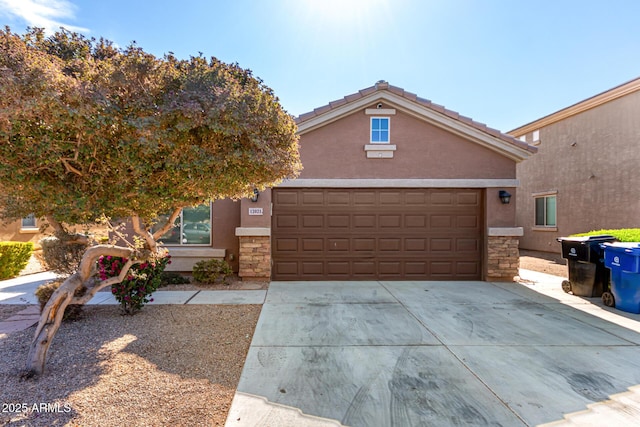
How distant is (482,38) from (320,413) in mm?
9744

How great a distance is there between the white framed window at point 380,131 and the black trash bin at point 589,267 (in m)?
5.10

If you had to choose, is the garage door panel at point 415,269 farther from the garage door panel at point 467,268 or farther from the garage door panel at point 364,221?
the garage door panel at point 364,221

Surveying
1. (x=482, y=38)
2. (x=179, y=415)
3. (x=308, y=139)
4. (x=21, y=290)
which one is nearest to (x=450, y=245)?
(x=308, y=139)

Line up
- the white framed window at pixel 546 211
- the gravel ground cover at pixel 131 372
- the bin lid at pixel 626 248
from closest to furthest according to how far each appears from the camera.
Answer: the gravel ground cover at pixel 131 372
the bin lid at pixel 626 248
the white framed window at pixel 546 211

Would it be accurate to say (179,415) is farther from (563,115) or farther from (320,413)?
(563,115)

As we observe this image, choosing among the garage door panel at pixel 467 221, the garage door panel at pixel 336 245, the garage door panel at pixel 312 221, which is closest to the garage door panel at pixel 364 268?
the garage door panel at pixel 336 245

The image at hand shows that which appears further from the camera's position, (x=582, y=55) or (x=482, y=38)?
(x=582, y=55)

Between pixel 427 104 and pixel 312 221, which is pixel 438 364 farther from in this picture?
pixel 427 104

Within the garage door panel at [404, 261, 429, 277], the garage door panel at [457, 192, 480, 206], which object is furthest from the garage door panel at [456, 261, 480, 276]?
the garage door panel at [457, 192, 480, 206]

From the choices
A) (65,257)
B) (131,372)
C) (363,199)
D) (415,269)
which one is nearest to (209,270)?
(65,257)

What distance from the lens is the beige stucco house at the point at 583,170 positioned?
34.8ft

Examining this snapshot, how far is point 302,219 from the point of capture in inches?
324

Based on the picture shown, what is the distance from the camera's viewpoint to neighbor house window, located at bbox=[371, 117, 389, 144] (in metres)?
8.28

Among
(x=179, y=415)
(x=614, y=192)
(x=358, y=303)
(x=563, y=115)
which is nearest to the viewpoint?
(x=179, y=415)
